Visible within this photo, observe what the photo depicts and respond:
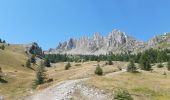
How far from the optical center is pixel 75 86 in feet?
267

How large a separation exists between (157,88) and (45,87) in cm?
2877

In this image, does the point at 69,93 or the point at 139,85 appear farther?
the point at 139,85

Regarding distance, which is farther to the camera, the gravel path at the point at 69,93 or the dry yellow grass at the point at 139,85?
the dry yellow grass at the point at 139,85

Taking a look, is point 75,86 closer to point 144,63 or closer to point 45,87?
point 45,87

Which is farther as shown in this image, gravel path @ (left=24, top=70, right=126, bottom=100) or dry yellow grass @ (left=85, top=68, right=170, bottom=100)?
dry yellow grass @ (left=85, top=68, right=170, bottom=100)

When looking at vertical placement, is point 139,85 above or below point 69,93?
above

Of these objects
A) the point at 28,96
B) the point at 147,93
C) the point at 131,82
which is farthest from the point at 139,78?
the point at 28,96

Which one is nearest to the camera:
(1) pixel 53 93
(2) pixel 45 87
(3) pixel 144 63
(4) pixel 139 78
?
(1) pixel 53 93

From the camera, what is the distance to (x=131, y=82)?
9475 centimetres

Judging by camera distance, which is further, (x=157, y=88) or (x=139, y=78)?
(x=139, y=78)

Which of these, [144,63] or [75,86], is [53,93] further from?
[144,63]

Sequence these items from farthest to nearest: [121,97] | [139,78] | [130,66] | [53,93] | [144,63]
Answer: [144,63] → [130,66] → [139,78] → [53,93] → [121,97]

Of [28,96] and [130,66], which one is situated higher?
[130,66]

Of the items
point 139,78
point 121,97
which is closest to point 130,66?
point 139,78
